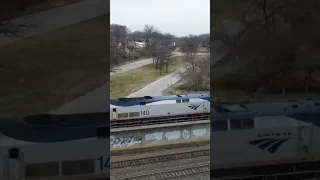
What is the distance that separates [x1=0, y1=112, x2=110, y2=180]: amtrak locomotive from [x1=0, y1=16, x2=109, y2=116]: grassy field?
0.10 m

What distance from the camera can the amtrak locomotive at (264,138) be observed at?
2.84m

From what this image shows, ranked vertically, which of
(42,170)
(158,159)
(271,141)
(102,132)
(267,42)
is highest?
(267,42)

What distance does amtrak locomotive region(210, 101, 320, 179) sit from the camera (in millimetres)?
2838

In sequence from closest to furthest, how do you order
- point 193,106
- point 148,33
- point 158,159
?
point 148,33 < point 193,106 < point 158,159

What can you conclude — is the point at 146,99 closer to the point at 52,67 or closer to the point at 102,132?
the point at 102,132

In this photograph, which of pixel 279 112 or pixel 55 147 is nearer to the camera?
pixel 55 147

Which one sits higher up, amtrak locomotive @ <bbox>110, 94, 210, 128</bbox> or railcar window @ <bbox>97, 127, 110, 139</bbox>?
amtrak locomotive @ <bbox>110, 94, 210, 128</bbox>

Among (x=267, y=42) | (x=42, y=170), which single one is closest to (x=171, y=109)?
(x=267, y=42)

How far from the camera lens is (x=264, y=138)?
9.59 ft

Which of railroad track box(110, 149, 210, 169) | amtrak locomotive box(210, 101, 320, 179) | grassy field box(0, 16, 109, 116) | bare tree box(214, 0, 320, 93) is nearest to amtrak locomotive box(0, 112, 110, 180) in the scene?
grassy field box(0, 16, 109, 116)

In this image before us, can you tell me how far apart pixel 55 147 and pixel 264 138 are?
1.47 m

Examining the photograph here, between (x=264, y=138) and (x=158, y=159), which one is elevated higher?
(x=264, y=138)

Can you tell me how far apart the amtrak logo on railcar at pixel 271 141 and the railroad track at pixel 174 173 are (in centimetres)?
50

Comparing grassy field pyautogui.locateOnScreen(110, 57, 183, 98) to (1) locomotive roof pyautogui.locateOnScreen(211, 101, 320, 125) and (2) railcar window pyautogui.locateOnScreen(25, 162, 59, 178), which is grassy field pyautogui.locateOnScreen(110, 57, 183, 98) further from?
(2) railcar window pyautogui.locateOnScreen(25, 162, 59, 178)
